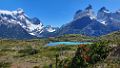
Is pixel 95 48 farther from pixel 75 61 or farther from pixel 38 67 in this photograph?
pixel 38 67

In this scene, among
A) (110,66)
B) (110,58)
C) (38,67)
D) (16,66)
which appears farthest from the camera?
(16,66)

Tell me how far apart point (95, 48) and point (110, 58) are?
6.10m

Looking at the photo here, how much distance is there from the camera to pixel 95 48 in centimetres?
6278

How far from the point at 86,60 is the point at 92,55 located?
2.16m

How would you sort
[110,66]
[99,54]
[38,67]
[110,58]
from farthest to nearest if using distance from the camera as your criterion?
[38,67] < [99,54] < [110,58] < [110,66]

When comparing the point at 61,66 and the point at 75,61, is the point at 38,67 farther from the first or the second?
the point at 75,61

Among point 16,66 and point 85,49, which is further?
point 16,66

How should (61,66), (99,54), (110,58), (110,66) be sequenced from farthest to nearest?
(61,66) → (99,54) → (110,58) → (110,66)

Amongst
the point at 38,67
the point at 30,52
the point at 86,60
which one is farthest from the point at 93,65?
the point at 30,52

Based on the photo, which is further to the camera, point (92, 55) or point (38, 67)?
point (38, 67)

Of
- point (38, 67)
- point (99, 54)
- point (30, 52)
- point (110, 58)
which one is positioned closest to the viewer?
point (110, 58)

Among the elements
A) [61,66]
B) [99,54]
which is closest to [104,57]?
[99,54]

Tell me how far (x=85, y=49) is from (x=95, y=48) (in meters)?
2.16

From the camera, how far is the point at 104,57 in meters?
60.0
